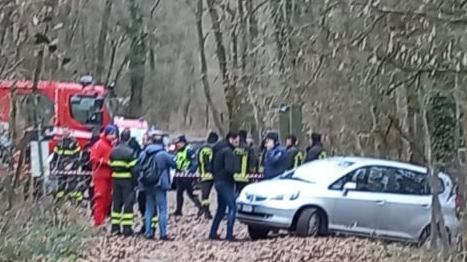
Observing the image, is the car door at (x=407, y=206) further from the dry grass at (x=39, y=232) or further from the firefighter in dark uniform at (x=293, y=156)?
the dry grass at (x=39, y=232)

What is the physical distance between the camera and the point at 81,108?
84.2 feet

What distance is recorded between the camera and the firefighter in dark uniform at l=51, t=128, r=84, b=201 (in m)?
16.9

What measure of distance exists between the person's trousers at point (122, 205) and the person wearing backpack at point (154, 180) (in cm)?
24

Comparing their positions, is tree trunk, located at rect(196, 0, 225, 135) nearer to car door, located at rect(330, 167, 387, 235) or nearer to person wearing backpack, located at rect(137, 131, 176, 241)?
person wearing backpack, located at rect(137, 131, 176, 241)

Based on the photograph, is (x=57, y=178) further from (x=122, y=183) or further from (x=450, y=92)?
(x=450, y=92)

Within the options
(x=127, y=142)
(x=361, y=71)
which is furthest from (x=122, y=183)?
(x=361, y=71)

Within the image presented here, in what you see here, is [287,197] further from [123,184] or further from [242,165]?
[123,184]

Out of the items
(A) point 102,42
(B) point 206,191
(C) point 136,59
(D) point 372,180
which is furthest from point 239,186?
(C) point 136,59

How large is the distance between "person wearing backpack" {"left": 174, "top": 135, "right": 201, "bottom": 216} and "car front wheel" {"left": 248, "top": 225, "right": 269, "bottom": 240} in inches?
147

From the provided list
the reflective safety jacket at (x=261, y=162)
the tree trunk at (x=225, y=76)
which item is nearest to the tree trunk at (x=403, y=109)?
the reflective safety jacket at (x=261, y=162)

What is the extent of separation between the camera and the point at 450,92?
12.0 meters

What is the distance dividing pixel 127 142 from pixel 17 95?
3.21 m

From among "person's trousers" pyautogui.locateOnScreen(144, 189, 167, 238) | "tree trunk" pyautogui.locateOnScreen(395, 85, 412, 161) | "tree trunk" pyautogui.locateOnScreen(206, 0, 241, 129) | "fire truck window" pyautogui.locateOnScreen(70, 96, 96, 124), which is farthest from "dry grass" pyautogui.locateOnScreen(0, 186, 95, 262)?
"tree trunk" pyautogui.locateOnScreen(206, 0, 241, 129)

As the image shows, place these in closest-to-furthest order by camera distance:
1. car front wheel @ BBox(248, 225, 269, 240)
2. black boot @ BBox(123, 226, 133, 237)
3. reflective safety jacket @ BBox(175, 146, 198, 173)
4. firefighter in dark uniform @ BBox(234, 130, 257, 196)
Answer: black boot @ BBox(123, 226, 133, 237) → car front wheel @ BBox(248, 225, 269, 240) → firefighter in dark uniform @ BBox(234, 130, 257, 196) → reflective safety jacket @ BBox(175, 146, 198, 173)
